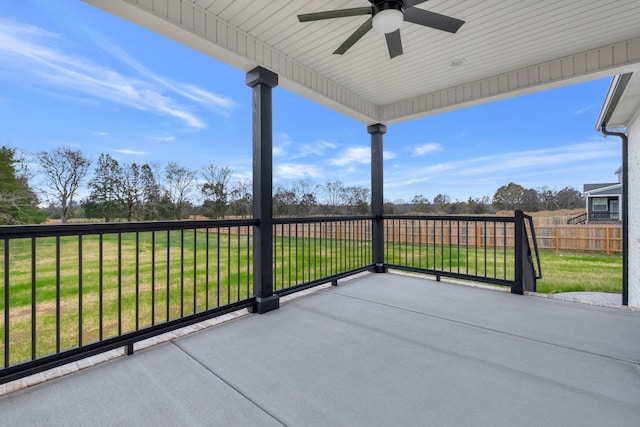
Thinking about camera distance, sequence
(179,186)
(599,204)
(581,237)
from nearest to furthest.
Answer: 1. (179,186)
2. (581,237)
3. (599,204)

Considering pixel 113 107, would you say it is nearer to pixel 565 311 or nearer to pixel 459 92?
pixel 459 92

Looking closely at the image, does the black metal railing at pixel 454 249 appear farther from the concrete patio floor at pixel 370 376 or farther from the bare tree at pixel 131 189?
the bare tree at pixel 131 189

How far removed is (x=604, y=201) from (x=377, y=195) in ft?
58.9

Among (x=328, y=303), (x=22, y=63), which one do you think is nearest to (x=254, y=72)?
(x=328, y=303)

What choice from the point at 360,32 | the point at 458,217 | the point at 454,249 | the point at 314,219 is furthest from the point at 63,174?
the point at 454,249

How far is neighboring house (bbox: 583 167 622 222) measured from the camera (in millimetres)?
13459

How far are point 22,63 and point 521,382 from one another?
572cm

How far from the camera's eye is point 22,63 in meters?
3.33

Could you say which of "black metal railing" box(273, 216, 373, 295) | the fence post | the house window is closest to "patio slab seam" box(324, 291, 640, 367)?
"black metal railing" box(273, 216, 373, 295)

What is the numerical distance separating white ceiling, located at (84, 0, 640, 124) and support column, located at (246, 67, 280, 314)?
8.2 inches

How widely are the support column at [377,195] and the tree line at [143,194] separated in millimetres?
235

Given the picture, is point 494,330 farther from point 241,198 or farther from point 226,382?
point 241,198

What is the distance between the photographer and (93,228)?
1.70 m

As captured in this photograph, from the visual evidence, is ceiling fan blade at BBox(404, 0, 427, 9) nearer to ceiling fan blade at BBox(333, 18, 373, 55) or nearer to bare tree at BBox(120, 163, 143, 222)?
ceiling fan blade at BBox(333, 18, 373, 55)
